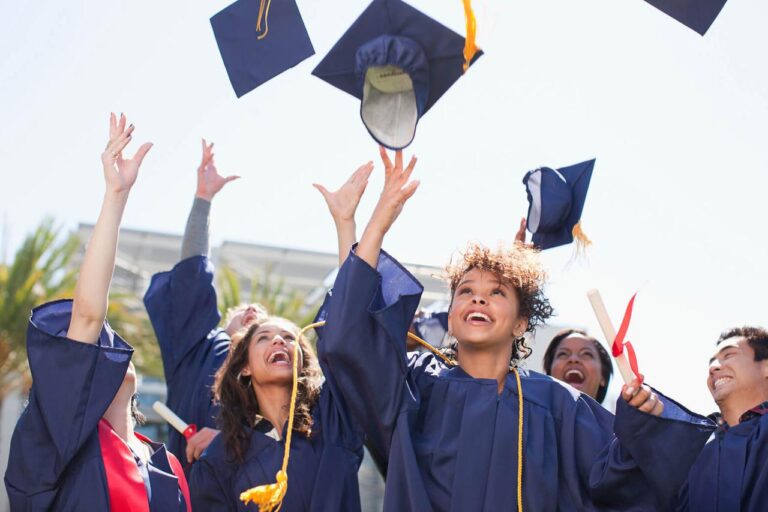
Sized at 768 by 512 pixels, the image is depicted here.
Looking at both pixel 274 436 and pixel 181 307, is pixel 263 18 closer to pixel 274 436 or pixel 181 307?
pixel 181 307

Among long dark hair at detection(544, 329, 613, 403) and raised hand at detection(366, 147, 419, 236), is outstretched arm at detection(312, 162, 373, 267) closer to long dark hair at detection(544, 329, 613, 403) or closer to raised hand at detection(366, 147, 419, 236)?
raised hand at detection(366, 147, 419, 236)

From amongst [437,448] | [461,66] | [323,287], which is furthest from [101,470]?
[323,287]

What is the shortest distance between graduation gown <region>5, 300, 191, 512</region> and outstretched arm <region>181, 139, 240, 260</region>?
1605 mm

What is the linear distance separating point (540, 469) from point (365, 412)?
24.3 inches

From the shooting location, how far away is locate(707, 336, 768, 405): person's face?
4.34 m

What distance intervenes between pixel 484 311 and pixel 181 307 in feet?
6.24

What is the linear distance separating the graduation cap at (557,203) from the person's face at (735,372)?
3.02 feet

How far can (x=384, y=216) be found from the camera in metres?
3.47

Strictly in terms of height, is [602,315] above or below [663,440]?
above

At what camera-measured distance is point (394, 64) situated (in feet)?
13.8

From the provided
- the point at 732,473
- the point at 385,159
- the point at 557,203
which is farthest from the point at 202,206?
the point at 732,473

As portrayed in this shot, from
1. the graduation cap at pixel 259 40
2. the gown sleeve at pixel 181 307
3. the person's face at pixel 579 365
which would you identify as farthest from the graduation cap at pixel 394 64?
the person's face at pixel 579 365

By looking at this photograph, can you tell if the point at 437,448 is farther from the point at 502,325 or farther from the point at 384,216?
the point at 384,216

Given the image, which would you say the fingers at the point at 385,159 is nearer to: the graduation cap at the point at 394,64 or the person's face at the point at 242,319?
the graduation cap at the point at 394,64
